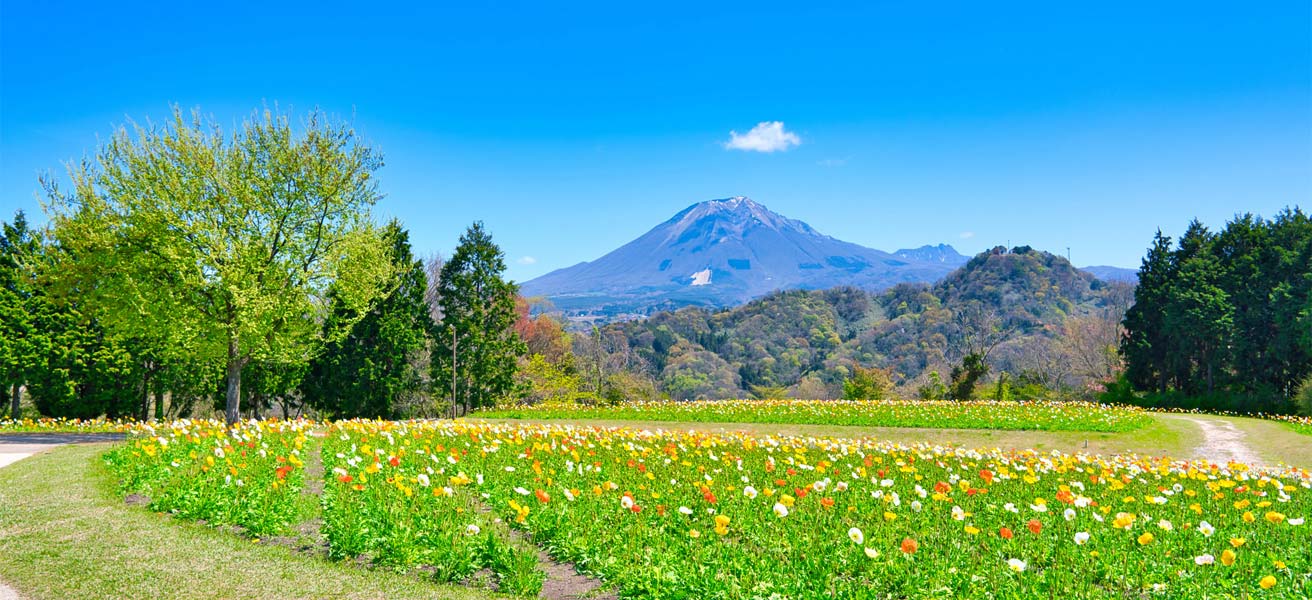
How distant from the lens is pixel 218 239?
14.2 metres

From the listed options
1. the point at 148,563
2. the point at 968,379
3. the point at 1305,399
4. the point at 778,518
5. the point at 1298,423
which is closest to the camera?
the point at 148,563

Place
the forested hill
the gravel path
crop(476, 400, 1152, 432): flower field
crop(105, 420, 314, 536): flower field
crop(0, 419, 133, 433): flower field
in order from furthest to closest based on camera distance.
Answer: the forested hill → crop(476, 400, 1152, 432): flower field → crop(0, 419, 133, 433): flower field → the gravel path → crop(105, 420, 314, 536): flower field

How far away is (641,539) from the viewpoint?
5980 mm

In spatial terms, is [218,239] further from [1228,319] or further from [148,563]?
[1228,319]

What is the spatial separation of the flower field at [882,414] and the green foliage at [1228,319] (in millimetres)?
7359

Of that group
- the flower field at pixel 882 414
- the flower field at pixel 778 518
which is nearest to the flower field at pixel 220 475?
the flower field at pixel 778 518

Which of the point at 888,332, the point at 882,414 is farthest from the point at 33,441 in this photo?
the point at 888,332

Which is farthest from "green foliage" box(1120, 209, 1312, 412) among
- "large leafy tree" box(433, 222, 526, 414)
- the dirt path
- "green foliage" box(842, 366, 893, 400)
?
"large leafy tree" box(433, 222, 526, 414)

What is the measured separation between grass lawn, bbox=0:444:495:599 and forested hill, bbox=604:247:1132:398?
138ft

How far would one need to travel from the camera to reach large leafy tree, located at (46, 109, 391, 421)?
46.1 ft

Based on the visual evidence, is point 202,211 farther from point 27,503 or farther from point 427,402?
point 427,402

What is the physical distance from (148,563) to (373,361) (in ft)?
56.9

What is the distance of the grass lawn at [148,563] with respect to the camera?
525 centimetres

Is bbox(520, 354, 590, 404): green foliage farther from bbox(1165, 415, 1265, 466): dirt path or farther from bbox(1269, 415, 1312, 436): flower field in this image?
bbox(1269, 415, 1312, 436): flower field
